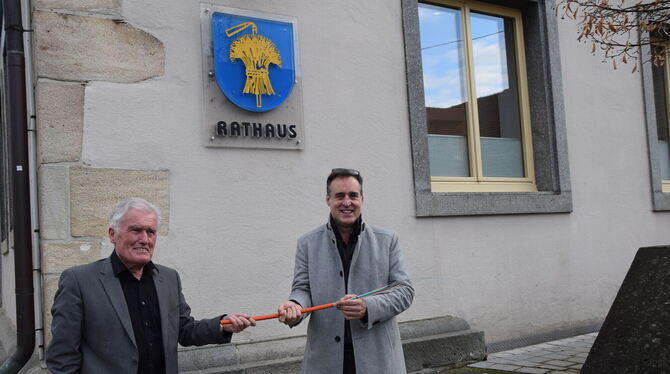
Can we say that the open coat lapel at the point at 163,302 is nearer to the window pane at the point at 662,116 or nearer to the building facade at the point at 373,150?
the building facade at the point at 373,150

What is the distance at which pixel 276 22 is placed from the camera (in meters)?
5.38

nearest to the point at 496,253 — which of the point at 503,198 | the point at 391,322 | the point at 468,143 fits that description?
the point at 503,198

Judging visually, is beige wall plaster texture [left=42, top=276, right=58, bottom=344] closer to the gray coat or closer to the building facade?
the building facade

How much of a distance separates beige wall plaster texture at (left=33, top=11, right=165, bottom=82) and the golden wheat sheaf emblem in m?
0.58

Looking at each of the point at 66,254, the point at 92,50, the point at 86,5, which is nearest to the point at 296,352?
the point at 66,254

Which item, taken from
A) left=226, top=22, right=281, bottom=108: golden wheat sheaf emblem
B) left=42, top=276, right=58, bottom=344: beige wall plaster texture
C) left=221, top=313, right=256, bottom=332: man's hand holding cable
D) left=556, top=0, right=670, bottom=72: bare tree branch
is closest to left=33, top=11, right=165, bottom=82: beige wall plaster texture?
left=226, top=22, right=281, bottom=108: golden wheat sheaf emblem

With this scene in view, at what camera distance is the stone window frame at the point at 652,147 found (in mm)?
7832

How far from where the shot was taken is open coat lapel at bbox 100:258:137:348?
256cm

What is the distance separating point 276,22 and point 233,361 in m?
2.65

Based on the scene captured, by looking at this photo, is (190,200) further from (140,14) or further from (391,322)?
(391,322)

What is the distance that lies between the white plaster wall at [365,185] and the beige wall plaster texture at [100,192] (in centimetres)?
6

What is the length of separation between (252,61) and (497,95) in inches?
121

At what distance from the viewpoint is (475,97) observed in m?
6.89

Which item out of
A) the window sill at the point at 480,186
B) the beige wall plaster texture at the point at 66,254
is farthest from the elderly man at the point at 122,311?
the window sill at the point at 480,186
